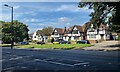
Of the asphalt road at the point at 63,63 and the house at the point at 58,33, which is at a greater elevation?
the house at the point at 58,33

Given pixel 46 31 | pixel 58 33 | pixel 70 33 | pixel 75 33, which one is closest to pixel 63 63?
pixel 75 33

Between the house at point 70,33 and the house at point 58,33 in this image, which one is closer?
the house at point 70,33

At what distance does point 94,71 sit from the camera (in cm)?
1328

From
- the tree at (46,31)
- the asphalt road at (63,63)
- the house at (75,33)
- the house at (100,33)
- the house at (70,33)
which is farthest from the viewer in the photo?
the tree at (46,31)

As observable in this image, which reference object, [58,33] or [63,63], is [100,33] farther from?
[63,63]

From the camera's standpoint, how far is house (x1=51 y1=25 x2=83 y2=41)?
93519 millimetres

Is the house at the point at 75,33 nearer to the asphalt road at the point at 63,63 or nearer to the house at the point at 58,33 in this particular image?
the house at the point at 58,33

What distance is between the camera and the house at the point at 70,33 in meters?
93.5

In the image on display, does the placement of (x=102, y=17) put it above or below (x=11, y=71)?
above

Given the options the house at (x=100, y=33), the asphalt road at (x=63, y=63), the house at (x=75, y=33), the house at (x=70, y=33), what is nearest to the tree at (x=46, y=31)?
the house at (x=70, y=33)

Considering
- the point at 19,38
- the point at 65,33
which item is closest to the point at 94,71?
the point at 19,38

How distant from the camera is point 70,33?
98.6 metres

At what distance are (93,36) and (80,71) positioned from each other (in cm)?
7479

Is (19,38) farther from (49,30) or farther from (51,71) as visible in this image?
(51,71)
